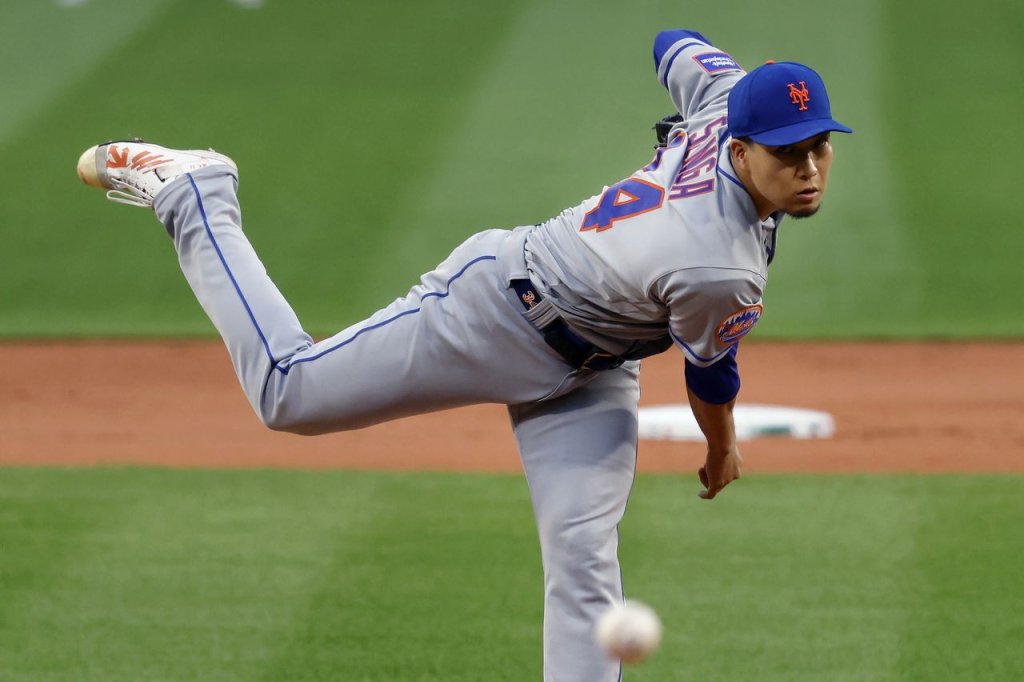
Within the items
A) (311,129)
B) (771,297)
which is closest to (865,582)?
(771,297)

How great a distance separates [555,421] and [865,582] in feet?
6.67

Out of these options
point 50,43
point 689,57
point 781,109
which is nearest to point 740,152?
point 781,109

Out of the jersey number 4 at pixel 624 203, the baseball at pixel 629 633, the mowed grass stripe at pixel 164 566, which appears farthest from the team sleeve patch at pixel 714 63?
the mowed grass stripe at pixel 164 566

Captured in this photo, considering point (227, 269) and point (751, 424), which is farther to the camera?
point (751, 424)

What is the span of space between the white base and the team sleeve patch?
3.56 meters

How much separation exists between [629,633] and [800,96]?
1.35 metres

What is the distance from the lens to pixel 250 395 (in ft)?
13.4

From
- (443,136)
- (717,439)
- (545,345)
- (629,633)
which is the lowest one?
(443,136)

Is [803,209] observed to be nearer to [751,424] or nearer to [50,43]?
[751,424]

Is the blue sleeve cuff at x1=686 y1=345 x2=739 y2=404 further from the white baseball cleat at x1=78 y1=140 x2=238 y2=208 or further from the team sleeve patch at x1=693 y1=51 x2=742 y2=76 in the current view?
the white baseball cleat at x1=78 y1=140 x2=238 y2=208

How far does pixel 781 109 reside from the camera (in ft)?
11.3

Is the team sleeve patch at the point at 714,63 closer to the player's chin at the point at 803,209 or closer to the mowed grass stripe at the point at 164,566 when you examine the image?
the player's chin at the point at 803,209

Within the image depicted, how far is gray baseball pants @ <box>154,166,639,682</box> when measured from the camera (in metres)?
3.95

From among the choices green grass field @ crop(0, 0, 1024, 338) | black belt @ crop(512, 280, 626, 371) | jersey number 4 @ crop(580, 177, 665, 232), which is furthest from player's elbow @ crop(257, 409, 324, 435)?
green grass field @ crop(0, 0, 1024, 338)
